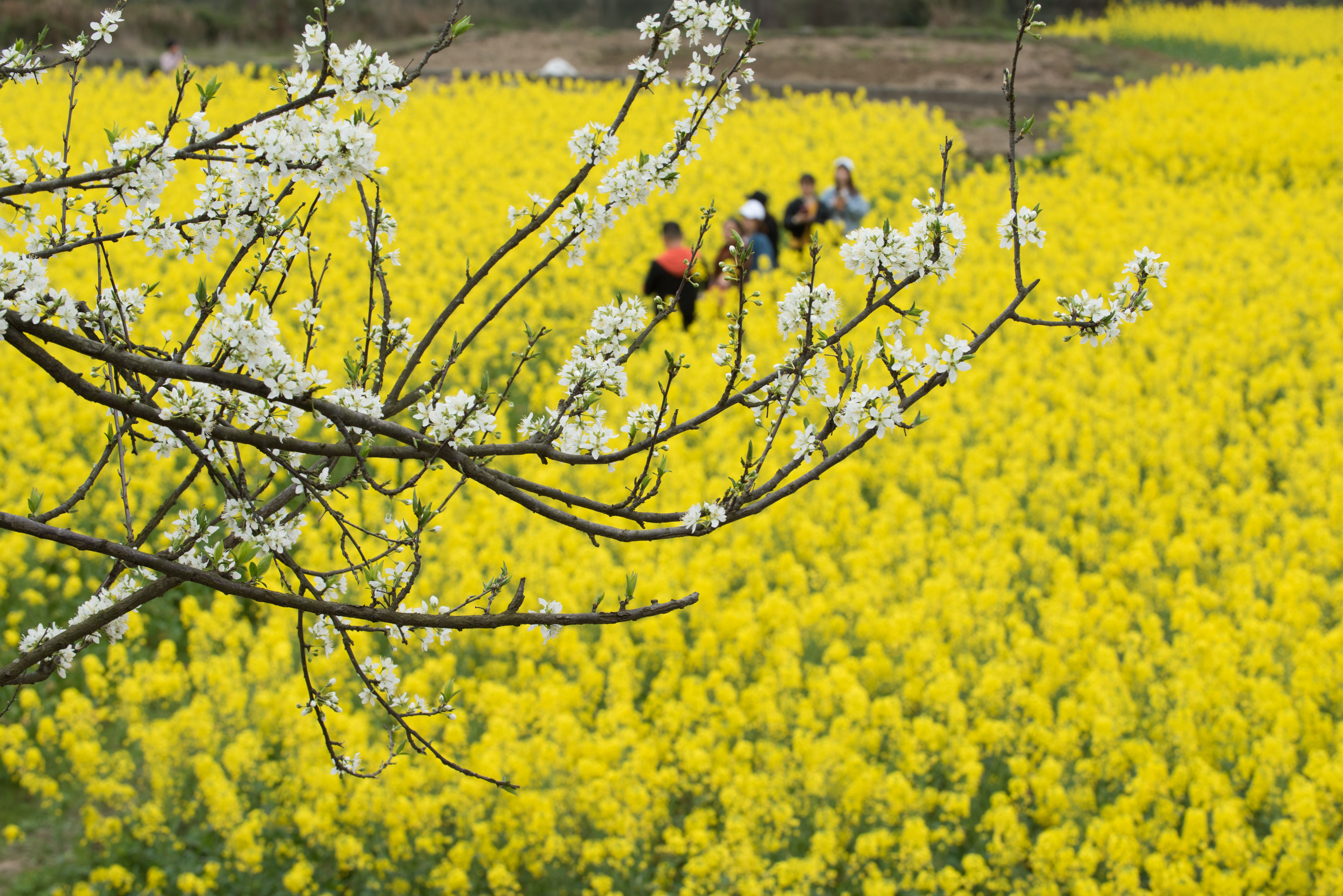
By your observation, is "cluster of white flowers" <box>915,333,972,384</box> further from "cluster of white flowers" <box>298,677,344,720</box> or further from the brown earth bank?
the brown earth bank

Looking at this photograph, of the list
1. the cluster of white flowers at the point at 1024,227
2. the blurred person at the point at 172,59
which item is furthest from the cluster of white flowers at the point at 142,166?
the blurred person at the point at 172,59

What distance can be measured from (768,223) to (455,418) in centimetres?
984

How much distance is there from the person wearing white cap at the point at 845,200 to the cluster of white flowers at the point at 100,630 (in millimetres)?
10866

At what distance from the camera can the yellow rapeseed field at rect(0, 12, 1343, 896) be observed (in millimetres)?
4684

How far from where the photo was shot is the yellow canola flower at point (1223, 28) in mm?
30547

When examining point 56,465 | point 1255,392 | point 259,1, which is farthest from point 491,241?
point 259,1

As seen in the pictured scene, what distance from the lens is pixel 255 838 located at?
15.7 ft

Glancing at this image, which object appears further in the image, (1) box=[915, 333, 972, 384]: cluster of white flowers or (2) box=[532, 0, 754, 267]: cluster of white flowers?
(2) box=[532, 0, 754, 267]: cluster of white flowers

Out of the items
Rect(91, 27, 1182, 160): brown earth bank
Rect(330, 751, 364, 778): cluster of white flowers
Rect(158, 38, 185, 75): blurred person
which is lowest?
Rect(330, 751, 364, 778): cluster of white flowers

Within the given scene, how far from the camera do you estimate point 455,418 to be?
2.12 metres

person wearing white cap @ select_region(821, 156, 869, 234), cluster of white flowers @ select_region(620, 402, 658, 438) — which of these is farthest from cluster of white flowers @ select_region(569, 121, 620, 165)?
person wearing white cap @ select_region(821, 156, 869, 234)

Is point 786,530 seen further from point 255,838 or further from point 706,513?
point 706,513

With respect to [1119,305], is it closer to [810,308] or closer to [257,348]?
[810,308]

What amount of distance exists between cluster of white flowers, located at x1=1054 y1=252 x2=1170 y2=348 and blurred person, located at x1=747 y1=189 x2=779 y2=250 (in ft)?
29.4
